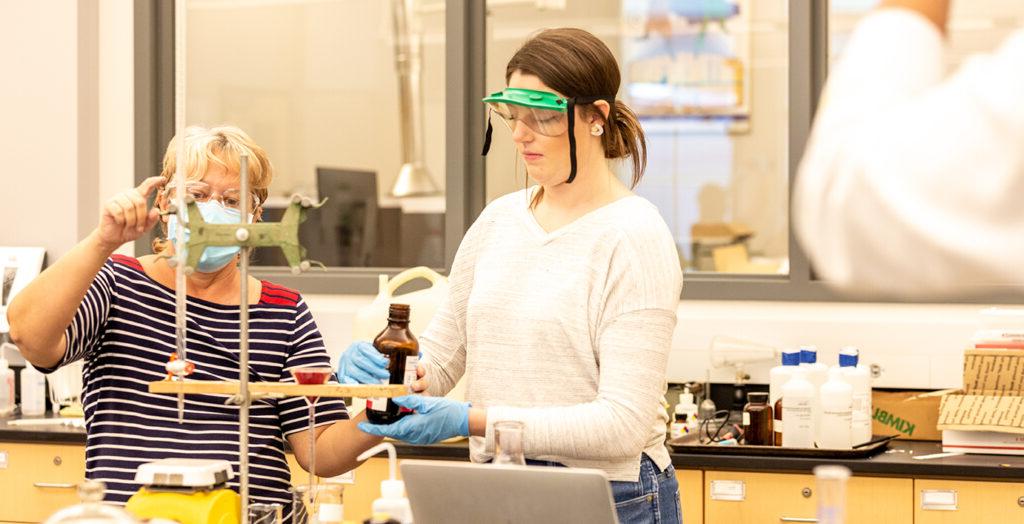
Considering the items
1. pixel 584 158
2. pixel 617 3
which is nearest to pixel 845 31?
pixel 617 3

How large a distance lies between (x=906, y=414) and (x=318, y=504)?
2223 mm

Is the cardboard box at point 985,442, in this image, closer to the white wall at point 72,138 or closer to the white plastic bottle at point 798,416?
the white plastic bottle at point 798,416

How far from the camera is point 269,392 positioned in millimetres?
1610

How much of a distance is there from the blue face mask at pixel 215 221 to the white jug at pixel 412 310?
1.45 m

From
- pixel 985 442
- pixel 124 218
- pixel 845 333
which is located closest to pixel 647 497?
pixel 124 218

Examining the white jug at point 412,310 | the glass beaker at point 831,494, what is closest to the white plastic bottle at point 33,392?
the white jug at point 412,310

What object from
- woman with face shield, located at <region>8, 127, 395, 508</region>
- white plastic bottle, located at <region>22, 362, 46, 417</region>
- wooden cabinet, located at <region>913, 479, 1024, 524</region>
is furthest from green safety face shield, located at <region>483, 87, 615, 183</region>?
white plastic bottle, located at <region>22, 362, 46, 417</region>

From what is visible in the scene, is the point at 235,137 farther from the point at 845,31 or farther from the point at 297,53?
the point at 297,53

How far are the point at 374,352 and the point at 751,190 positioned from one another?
3.07 m

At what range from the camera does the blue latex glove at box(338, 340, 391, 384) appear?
1.84m

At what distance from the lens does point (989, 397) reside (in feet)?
10.3

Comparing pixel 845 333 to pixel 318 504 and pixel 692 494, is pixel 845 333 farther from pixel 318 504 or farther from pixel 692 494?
pixel 318 504

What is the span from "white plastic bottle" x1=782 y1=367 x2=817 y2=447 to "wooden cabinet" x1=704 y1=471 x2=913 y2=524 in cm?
15

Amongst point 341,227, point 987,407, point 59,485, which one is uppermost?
point 341,227
